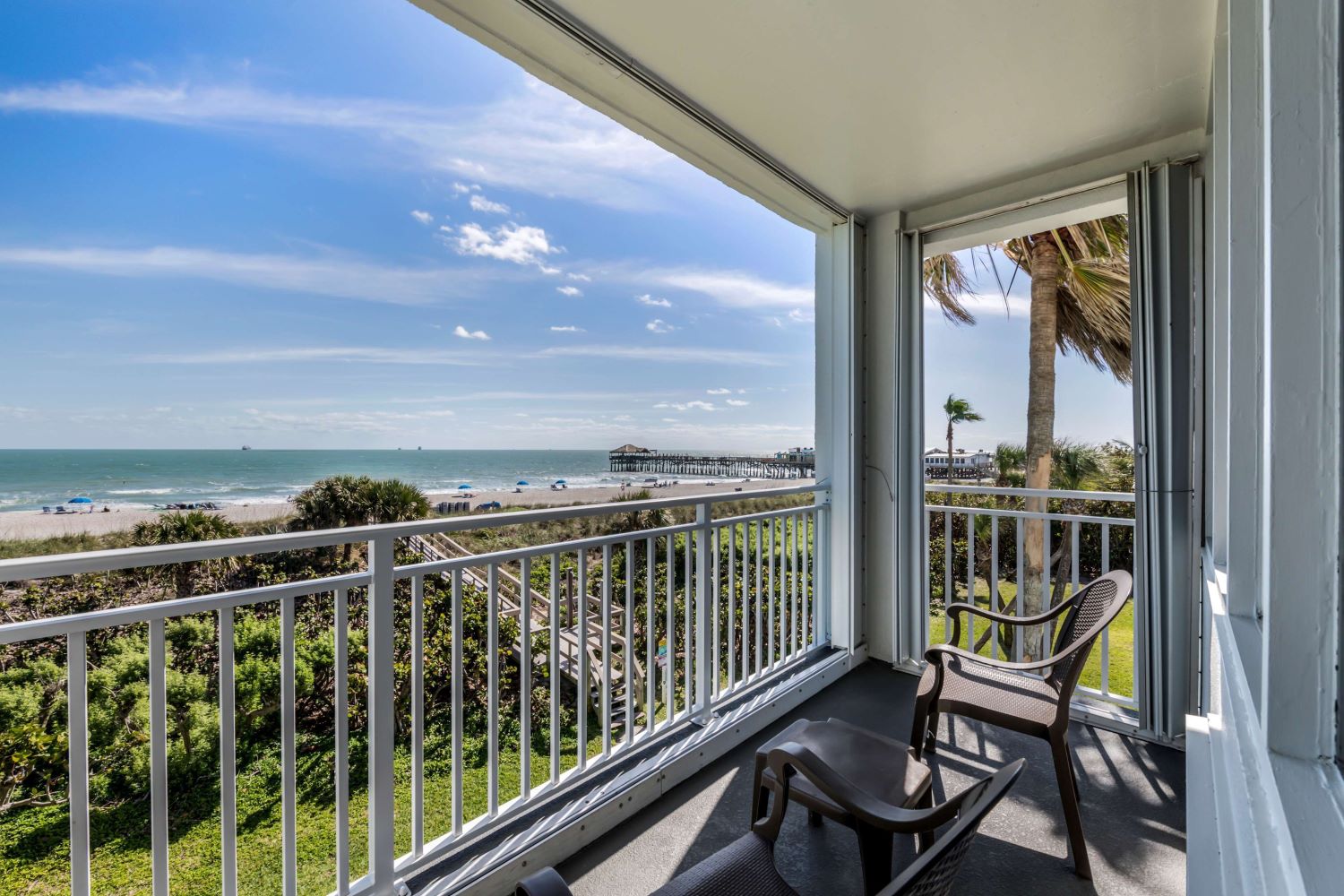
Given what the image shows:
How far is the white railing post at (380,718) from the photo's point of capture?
60.2 inches

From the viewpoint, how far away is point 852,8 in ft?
5.86

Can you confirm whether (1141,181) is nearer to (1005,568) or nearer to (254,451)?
(1005,568)

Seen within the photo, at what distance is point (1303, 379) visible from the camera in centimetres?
53

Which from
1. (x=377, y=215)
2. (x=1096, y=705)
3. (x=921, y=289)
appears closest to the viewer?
(x=1096, y=705)

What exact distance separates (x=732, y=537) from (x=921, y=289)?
185cm

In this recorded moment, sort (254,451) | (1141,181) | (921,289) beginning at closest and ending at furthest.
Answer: (1141,181)
(921,289)
(254,451)

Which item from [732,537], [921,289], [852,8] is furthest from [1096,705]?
[852,8]

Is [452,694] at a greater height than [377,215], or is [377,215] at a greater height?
[377,215]

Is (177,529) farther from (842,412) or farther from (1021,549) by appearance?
(1021,549)

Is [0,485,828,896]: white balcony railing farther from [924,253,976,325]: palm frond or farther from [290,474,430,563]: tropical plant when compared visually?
[290,474,430,563]: tropical plant

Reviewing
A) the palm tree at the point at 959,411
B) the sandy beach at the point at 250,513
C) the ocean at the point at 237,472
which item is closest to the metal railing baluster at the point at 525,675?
the palm tree at the point at 959,411

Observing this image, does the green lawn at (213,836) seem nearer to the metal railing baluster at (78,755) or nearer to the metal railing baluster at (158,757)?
the metal railing baluster at (158,757)

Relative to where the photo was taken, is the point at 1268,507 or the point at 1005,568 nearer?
the point at 1268,507

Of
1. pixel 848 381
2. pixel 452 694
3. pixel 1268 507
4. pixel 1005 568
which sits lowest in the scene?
pixel 1005 568
